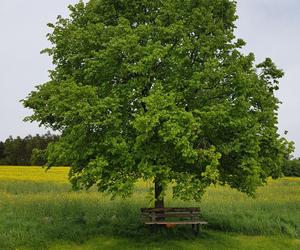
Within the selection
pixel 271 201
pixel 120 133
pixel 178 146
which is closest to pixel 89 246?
pixel 120 133

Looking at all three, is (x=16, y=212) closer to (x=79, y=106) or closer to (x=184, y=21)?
(x=79, y=106)

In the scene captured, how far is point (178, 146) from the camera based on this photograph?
686 inches

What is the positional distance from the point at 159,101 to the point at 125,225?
7.43 metres

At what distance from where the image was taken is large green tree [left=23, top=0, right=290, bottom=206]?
18594mm

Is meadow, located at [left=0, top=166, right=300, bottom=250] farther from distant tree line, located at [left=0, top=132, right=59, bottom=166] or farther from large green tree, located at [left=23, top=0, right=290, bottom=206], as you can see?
distant tree line, located at [left=0, top=132, right=59, bottom=166]

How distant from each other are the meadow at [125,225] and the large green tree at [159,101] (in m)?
2.22

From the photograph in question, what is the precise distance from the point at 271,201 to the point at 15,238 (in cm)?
1795

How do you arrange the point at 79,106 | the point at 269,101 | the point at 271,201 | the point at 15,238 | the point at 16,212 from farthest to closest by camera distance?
the point at 271,201 → the point at 16,212 → the point at 269,101 → the point at 15,238 → the point at 79,106

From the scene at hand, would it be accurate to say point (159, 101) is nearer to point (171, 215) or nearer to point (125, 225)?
point (171, 215)

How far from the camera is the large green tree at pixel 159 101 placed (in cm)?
1859

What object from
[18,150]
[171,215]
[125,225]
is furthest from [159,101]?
[18,150]

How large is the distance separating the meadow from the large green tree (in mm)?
2217

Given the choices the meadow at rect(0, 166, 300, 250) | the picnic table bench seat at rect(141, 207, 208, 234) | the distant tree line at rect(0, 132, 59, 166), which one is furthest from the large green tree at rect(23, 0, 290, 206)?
the distant tree line at rect(0, 132, 59, 166)

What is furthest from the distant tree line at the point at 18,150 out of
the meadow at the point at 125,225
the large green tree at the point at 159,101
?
the large green tree at the point at 159,101
